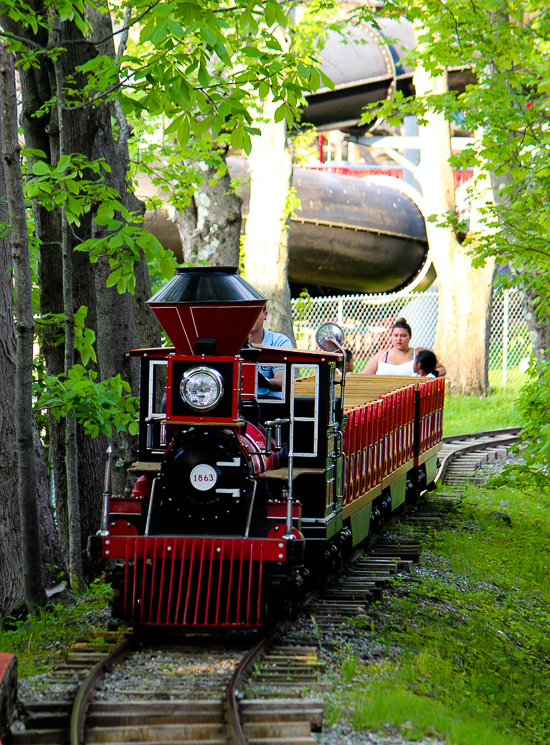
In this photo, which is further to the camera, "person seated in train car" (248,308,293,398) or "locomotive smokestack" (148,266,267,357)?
"person seated in train car" (248,308,293,398)

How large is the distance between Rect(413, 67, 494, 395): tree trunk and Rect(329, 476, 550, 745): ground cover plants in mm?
9891

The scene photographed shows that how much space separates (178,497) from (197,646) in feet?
3.41

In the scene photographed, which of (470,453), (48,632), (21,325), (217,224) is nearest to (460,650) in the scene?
(48,632)

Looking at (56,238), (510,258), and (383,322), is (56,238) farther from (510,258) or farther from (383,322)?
(383,322)

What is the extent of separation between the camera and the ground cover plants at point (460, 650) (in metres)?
4.82

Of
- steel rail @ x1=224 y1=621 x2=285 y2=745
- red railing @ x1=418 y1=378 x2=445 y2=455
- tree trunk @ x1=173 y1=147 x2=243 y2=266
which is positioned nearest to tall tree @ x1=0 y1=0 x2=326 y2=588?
steel rail @ x1=224 y1=621 x2=285 y2=745

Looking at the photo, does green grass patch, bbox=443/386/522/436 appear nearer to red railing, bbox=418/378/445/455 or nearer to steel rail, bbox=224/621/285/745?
red railing, bbox=418/378/445/455

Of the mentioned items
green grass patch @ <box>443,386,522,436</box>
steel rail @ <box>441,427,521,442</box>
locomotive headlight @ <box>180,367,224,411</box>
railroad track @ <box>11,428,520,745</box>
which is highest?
locomotive headlight @ <box>180,367,224,411</box>

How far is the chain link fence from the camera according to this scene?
22.4 m

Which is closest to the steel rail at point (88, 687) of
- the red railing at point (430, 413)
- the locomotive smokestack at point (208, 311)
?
the locomotive smokestack at point (208, 311)

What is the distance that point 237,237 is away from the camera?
47.5 feet

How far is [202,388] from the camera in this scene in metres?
5.91

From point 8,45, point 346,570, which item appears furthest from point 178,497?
point 8,45

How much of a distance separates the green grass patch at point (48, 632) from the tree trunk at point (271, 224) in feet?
30.2
